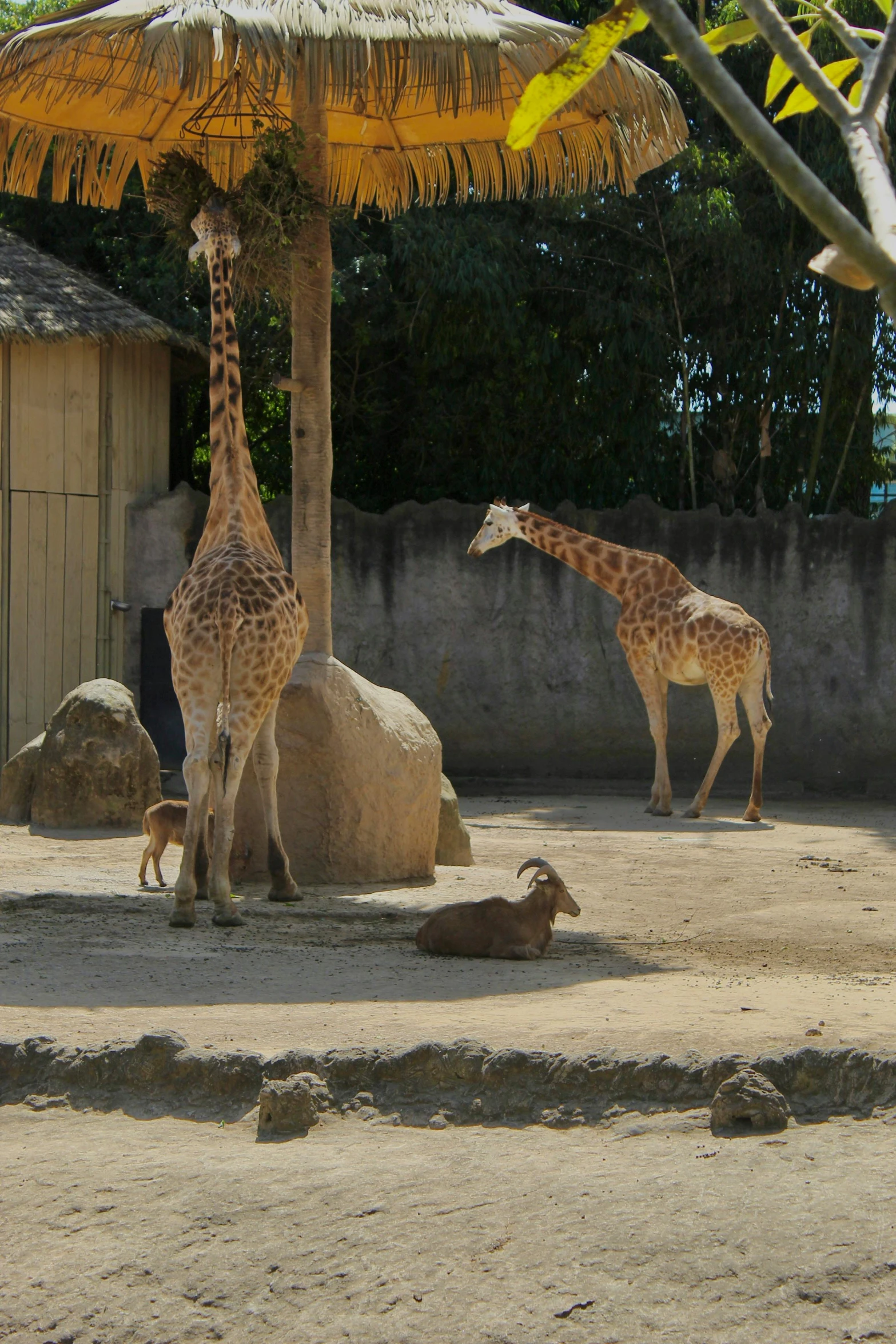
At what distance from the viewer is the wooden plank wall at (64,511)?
1277 cm

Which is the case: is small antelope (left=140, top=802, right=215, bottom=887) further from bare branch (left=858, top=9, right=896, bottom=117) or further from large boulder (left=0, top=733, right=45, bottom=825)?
bare branch (left=858, top=9, right=896, bottom=117)

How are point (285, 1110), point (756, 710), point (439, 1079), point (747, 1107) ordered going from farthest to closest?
point (756, 710), point (439, 1079), point (285, 1110), point (747, 1107)

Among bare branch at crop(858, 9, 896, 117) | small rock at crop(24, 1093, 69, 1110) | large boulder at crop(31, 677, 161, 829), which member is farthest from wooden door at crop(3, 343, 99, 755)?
bare branch at crop(858, 9, 896, 117)

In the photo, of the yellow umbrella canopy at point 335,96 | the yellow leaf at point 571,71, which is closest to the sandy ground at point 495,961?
the yellow leaf at point 571,71

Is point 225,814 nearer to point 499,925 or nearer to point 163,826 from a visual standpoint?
point 163,826

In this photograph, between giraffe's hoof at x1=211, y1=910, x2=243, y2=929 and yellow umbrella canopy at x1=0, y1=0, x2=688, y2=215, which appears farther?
yellow umbrella canopy at x1=0, y1=0, x2=688, y2=215

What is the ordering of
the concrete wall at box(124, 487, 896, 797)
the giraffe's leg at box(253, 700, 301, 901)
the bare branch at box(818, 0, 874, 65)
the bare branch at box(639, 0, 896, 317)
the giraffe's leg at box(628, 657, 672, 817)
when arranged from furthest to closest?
the concrete wall at box(124, 487, 896, 797) < the giraffe's leg at box(628, 657, 672, 817) < the giraffe's leg at box(253, 700, 301, 901) < the bare branch at box(818, 0, 874, 65) < the bare branch at box(639, 0, 896, 317)

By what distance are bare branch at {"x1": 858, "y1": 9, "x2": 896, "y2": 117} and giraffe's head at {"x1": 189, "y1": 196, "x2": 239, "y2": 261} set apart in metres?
5.91

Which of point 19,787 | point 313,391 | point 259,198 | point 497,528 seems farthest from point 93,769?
point 497,528

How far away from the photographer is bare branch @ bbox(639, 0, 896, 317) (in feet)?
4.43

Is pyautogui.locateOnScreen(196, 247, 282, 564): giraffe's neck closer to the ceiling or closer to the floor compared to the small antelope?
closer to the ceiling

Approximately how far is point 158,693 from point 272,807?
22.7 feet

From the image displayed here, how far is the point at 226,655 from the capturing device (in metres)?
6.12

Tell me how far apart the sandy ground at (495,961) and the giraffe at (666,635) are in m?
2.09
